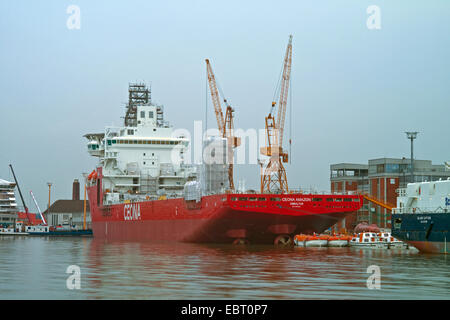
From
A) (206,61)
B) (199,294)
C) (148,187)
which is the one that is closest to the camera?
(199,294)

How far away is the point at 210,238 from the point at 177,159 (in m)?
19.0

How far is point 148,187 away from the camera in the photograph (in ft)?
201

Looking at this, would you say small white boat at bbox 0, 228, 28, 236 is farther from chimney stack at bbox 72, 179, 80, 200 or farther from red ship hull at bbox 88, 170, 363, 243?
red ship hull at bbox 88, 170, 363, 243

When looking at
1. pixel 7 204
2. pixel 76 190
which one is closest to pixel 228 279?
pixel 7 204

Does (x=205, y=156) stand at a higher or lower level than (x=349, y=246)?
higher

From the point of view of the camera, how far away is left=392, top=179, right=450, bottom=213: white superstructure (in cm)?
3509

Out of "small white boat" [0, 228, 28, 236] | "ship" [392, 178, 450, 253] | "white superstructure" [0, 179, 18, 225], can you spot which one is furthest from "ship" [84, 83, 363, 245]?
"white superstructure" [0, 179, 18, 225]

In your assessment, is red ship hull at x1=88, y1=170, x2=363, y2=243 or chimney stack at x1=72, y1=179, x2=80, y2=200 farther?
chimney stack at x1=72, y1=179, x2=80, y2=200

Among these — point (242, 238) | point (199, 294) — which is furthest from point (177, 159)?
point (199, 294)

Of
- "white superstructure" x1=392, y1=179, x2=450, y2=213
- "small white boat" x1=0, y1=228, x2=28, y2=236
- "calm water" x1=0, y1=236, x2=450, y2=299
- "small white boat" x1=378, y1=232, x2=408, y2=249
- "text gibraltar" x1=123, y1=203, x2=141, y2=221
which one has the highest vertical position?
"white superstructure" x1=392, y1=179, x2=450, y2=213

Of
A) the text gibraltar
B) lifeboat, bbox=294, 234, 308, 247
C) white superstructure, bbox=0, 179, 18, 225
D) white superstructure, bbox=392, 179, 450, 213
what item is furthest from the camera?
white superstructure, bbox=0, 179, 18, 225

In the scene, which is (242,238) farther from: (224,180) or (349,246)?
(349,246)

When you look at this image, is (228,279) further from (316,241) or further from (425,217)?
(316,241)

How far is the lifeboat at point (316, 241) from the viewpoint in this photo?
43.5 meters
